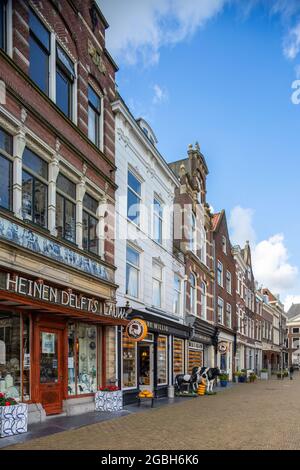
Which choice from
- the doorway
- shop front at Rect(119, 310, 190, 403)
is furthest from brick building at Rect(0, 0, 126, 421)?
the doorway

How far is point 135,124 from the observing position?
1881 cm

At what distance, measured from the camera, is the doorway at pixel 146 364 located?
786 inches

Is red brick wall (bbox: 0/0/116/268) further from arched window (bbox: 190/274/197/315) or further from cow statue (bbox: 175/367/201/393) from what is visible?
arched window (bbox: 190/274/197/315)

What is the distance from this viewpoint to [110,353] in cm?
1574

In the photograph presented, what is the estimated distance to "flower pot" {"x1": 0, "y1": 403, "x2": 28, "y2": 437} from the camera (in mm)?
9508

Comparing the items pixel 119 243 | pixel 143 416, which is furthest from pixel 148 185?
pixel 143 416

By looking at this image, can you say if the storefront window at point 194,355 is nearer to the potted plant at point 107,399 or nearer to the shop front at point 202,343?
the shop front at point 202,343

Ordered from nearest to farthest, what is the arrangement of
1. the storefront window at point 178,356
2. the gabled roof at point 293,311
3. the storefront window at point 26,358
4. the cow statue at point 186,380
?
the storefront window at point 26,358, the cow statue at point 186,380, the storefront window at point 178,356, the gabled roof at point 293,311

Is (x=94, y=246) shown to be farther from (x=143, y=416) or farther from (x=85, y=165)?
(x=143, y=416)

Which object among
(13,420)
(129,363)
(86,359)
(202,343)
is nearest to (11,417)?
(13,420)

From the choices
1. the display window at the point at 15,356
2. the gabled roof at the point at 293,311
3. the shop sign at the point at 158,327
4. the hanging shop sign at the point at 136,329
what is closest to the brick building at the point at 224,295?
the shop sign at the point at 158,327

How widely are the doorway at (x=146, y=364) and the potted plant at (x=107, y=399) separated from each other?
5164 millimetres

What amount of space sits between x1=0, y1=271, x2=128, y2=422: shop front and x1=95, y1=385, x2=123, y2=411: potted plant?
0.83 feet

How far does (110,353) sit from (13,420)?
20.2 ft
